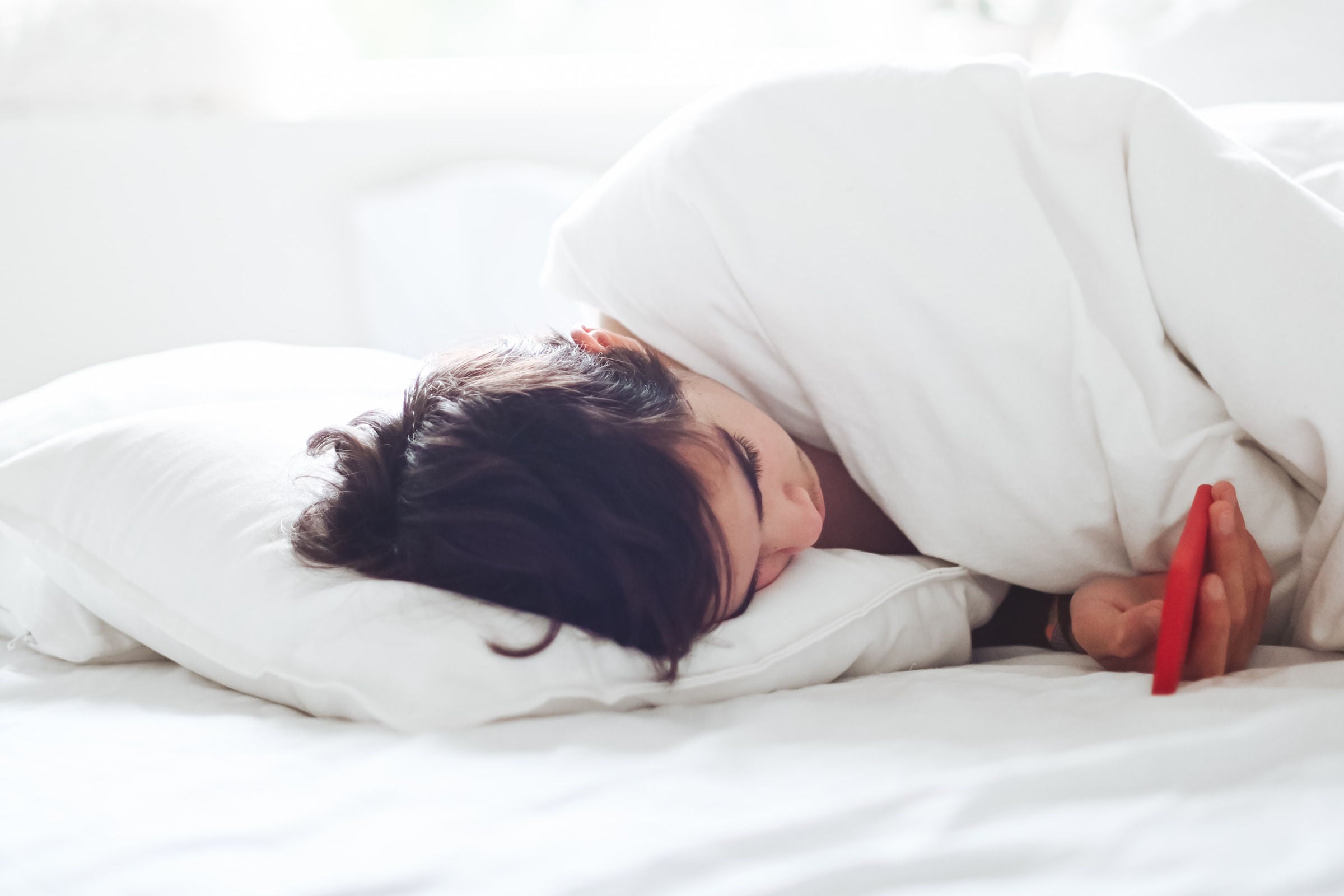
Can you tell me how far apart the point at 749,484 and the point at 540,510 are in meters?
0.15

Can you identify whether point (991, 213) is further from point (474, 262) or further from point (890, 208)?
point (474, 262)

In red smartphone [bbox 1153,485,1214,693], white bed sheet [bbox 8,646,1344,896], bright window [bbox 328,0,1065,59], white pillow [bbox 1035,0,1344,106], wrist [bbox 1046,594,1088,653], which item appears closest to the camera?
white bed sheet [bbox 8,646,1344,896]

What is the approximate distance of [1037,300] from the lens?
2.29 feet

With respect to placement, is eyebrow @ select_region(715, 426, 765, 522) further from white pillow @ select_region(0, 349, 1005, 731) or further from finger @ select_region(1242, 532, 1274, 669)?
finger @ select_region(1242, 532, 1274, 669)

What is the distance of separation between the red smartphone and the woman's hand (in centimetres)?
2

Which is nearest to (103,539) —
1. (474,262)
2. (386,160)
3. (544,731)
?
(544,731)

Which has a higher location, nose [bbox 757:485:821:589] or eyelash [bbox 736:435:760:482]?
eyelash [bbox 736:435:760:482]

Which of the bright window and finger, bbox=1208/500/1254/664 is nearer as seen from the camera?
finger, bbox=1208/500/1254/664

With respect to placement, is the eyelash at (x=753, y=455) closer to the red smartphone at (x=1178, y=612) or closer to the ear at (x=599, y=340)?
the ear at (x=599, y=340)

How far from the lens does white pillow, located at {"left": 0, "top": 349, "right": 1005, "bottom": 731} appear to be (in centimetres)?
59

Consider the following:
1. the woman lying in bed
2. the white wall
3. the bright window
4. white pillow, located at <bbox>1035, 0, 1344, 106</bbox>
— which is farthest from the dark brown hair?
the bright window

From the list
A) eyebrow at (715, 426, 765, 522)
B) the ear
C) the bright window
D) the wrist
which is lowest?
the wrist

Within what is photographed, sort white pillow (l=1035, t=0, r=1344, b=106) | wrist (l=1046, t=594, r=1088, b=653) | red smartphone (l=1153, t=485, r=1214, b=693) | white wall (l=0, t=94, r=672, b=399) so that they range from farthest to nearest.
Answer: white wall (l=0, t=94, r=672, b=399)
white pillow (l=1035, t=0, r=1344, b=106)
wrist (l=1046, t=594, r=1088, b=653)
red smartphone (l=1153, t=485, r=1214, b=693)

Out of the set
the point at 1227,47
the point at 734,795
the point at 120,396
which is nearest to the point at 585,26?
the point at 1227,47
